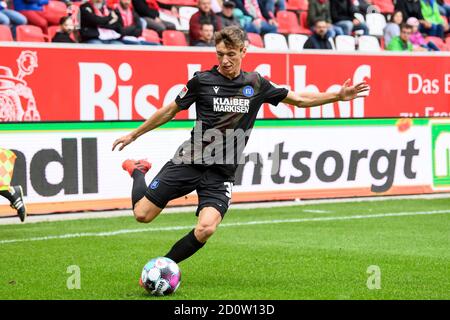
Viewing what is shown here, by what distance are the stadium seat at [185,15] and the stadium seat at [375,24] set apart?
4581 millimetres

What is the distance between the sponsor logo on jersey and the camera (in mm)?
8805

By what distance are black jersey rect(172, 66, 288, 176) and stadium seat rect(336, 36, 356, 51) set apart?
12.5 meters

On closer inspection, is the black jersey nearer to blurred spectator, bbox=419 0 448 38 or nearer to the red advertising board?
the red advertising board

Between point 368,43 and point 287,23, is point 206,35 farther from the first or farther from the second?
point 368,43

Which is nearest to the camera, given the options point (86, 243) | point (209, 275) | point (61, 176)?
point (209, 275)

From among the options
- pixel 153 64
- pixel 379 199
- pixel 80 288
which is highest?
pixel 153 64

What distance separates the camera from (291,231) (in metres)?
13.0

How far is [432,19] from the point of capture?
23500 mm

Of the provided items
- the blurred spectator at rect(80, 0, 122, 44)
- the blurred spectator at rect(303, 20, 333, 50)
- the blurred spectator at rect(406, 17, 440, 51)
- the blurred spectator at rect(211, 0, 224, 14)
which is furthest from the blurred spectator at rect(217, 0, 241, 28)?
the blurred spectator at rect(406, 17, 440, 51)

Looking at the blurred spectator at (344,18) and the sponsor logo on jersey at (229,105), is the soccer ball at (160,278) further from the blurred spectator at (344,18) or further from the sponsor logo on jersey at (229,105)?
the blurred spectator at (344,18)

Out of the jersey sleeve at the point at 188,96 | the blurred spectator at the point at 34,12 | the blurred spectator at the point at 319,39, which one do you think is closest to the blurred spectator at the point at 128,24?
the blurred spectator at the point at 34,12
